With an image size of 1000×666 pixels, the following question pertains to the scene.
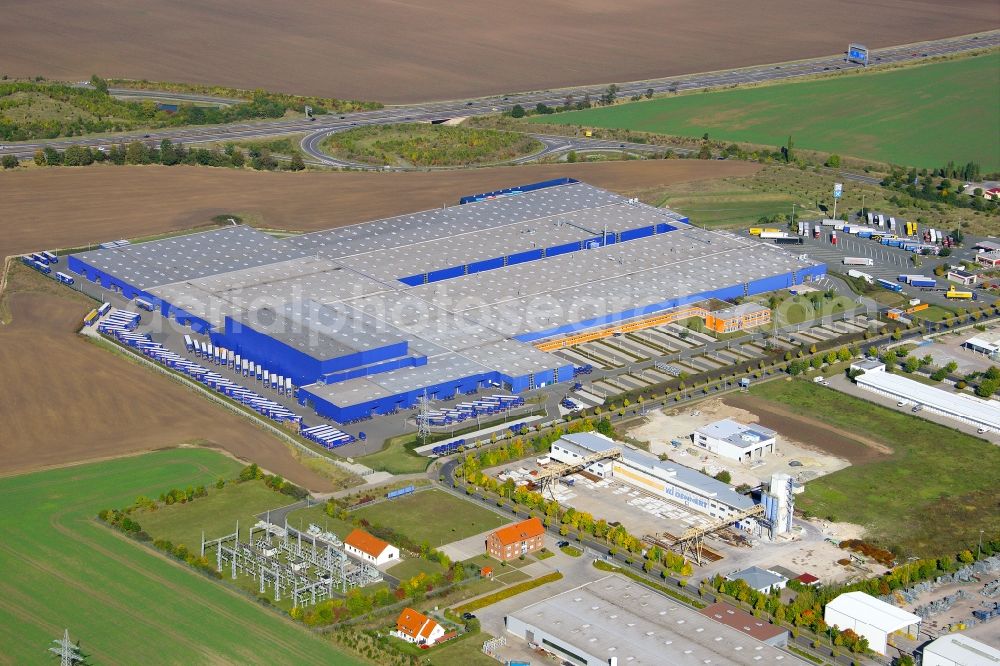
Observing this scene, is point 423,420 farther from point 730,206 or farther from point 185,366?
point 730,206

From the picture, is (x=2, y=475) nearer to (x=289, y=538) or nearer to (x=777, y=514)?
(x=289, y=538)

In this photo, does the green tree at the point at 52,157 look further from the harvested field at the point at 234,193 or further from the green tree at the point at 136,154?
the green tree at the point at 136,154

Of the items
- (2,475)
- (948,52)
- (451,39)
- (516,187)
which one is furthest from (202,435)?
(948,52)

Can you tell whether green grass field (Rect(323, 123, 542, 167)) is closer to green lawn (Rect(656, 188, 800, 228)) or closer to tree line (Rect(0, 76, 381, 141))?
tree line (Rect(0, 76, 381, 141))

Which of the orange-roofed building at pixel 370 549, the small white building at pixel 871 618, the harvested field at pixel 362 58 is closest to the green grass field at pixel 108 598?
the orange-roofed building at pixel 370 549

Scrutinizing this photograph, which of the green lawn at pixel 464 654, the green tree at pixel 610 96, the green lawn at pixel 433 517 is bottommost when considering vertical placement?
the green lawn at pixel 464 654

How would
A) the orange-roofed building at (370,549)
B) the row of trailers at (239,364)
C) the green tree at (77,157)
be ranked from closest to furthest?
the orange-roofed building at (370,549) < the row of trailers at (239,364) < the green tree at (77,157)

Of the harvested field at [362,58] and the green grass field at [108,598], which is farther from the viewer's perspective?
the harvested field at [362,58]
